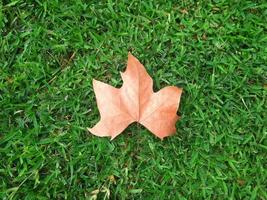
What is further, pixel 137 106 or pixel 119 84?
pixel 119 84

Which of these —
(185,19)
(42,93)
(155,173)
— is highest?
(185,19)

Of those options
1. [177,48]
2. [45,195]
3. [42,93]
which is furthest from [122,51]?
[45,195]

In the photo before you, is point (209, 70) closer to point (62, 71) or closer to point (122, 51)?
point (122, 51)

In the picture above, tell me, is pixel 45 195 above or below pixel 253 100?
below
